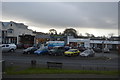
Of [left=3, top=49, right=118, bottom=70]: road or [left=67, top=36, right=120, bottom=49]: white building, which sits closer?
[left=3, top=49, right=118, bottom=70]: road

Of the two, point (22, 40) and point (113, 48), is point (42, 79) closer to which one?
point (22, 40)

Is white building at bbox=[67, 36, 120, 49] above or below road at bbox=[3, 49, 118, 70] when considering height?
above

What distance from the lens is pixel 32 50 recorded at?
112 feet

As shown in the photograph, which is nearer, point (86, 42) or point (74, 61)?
point (74, 61)

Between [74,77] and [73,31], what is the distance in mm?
88752

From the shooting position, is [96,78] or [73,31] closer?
[96,78]

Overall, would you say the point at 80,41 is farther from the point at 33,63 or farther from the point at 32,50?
the point at 33,63

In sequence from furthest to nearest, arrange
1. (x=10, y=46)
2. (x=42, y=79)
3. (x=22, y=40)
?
(x=22, y=40) < (x=10, y=46) < (x=42, y=79)

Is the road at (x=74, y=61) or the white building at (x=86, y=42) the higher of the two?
the white building at (x=86, y=42)

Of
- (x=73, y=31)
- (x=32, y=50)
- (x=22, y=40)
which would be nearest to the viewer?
(x=32, y=50)

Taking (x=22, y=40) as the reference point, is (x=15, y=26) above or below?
above

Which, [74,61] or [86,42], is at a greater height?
[86,42]

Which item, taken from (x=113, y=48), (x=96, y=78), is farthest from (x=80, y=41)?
(x=96, y=78)

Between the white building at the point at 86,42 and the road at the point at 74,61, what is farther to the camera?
the white building at the point at 86,42
